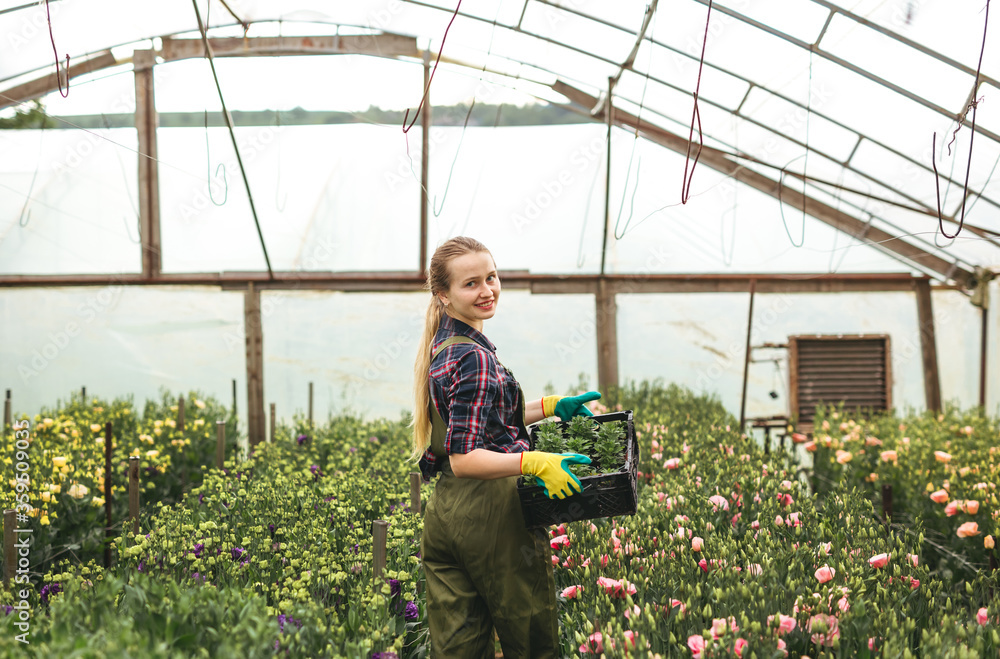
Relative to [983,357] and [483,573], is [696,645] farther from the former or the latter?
[983,357]

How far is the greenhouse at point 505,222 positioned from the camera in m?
5.05

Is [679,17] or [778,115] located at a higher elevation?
[679,17]

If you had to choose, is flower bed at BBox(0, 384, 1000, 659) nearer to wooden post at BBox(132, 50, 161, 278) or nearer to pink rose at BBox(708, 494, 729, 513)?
pink rose at BBox(708, 494, 729, 513)

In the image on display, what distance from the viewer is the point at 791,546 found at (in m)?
2.23

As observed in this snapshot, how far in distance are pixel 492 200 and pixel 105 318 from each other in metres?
4.27

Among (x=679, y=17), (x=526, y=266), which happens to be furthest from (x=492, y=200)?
(x=679, y=17)

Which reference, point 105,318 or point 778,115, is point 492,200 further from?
point 105,318

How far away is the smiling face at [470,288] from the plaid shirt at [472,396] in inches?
1.6

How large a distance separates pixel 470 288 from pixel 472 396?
350mm

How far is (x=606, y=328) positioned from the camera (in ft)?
24.7

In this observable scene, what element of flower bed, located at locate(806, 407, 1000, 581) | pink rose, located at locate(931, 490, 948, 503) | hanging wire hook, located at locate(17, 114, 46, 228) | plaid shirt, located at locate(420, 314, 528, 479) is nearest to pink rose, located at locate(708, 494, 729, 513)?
flower bed, located at locate(806, 407, 1000, 581)

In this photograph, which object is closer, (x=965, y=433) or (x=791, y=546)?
(x=791, y=546)

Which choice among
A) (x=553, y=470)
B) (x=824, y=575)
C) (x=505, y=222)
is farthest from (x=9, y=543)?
(x=505, y=222)

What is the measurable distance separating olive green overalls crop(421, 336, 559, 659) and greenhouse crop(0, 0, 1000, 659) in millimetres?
2151
